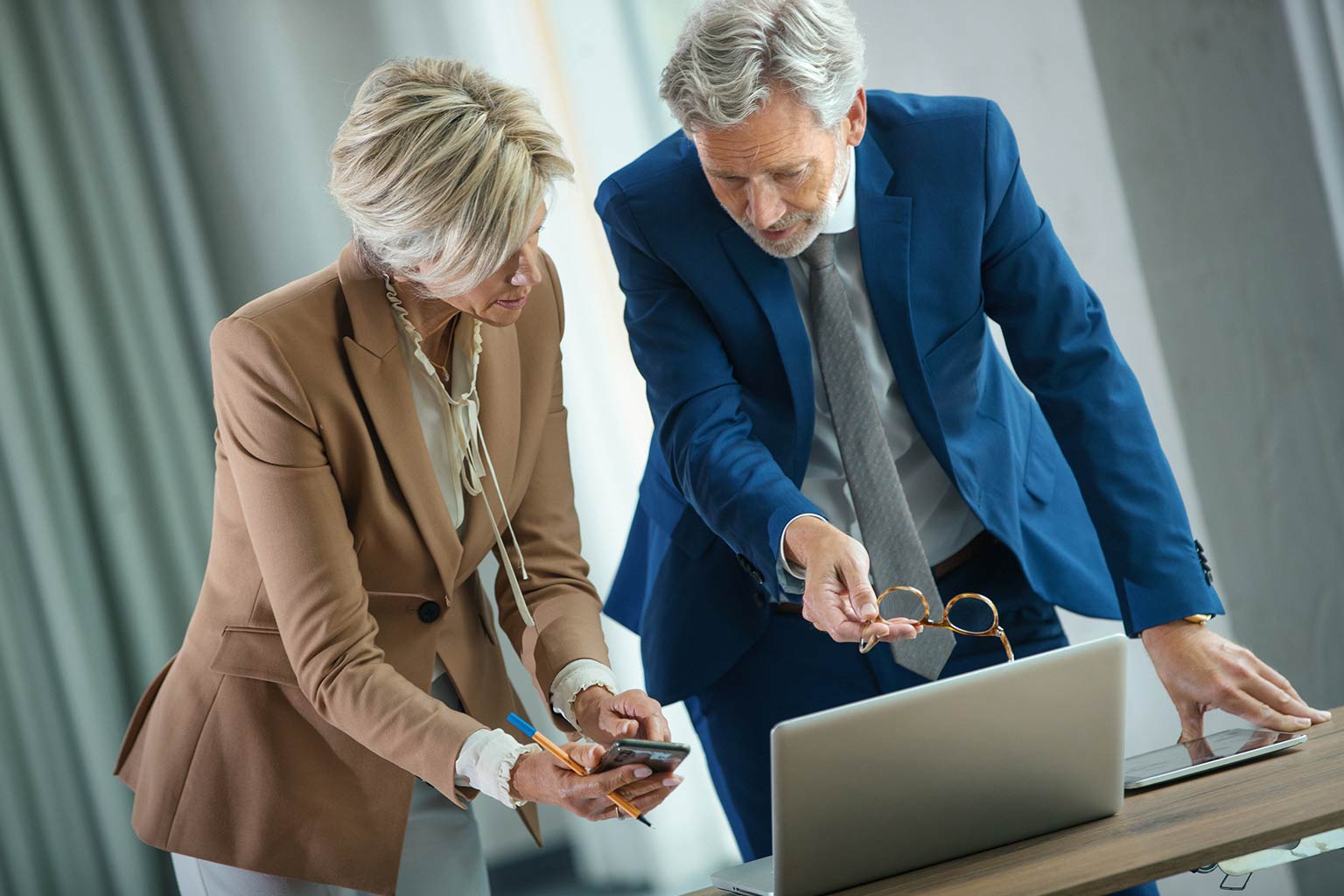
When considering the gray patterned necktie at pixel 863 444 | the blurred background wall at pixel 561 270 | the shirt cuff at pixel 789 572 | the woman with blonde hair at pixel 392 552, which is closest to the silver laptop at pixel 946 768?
the woman with blonde hair at pixel 392 552

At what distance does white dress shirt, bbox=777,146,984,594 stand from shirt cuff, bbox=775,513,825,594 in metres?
0.19

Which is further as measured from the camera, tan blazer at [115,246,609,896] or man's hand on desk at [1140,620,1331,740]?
tan blazer at [115,246,609,896]

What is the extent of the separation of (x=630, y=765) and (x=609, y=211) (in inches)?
31.4

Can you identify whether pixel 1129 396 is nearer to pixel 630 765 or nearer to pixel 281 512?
pixel 630 765

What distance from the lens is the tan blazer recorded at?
1461mm

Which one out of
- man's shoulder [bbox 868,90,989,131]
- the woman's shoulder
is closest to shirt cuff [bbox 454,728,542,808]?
the woman's shoulder

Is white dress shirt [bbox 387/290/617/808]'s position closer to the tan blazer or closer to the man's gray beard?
the tan blazer

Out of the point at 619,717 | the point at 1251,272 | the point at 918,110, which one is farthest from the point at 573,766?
the point at 1251,272

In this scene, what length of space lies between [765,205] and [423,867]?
1.00m

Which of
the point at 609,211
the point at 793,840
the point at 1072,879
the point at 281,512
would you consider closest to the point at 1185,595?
the point at 1072,879

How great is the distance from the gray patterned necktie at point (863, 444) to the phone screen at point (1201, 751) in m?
0.34

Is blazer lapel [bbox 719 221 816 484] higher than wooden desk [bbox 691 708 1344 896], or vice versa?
blazer lapel [bbox 719 221 816 484]

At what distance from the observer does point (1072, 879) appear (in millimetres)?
1031

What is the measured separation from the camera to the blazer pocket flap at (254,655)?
1572mm
